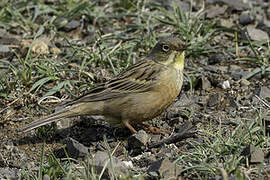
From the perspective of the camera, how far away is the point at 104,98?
7.23m

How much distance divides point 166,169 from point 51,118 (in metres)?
2.01

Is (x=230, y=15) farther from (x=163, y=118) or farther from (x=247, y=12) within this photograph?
(x=163, y=118)

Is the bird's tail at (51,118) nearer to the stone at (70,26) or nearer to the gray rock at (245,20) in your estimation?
the stone at (70,26)

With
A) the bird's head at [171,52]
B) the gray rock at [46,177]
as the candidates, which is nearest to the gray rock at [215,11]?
the bird's head at [171,52]

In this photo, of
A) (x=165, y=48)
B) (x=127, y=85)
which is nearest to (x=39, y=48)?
(x=127, y=85)

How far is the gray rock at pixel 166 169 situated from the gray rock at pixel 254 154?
2.40 feet

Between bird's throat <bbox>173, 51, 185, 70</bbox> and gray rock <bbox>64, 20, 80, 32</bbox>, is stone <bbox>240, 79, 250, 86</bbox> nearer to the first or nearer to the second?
bird's throat <bbox>173, 51, 185, 70</bbox>

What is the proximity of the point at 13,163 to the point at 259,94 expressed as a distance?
11.4ft

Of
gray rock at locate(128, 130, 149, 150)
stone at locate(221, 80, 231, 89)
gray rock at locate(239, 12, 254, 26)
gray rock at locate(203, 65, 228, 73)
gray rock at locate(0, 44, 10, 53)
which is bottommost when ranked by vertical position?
gray rock at locate(128, 130, 149, 150)

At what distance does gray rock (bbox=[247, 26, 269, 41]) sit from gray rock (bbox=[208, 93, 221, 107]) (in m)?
1.76

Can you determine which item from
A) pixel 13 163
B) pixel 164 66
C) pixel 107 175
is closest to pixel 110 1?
pixel 164 66

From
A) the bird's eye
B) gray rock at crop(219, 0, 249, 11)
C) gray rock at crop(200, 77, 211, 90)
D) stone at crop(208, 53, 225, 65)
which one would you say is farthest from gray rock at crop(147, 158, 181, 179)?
gray rock at crop(219, 0, 249, 11)

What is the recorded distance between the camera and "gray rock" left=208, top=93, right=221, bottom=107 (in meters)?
7.89

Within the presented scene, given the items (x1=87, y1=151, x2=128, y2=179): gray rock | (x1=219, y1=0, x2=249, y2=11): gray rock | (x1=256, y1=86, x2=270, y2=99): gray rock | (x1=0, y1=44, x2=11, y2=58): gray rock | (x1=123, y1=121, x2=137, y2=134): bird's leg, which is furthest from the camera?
(x1=219, y1=0, x2=249, y2=11): gray rock
